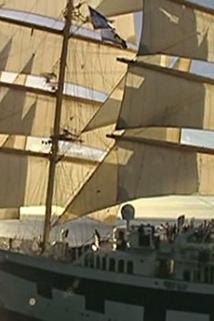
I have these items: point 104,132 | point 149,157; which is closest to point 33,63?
point 104,132

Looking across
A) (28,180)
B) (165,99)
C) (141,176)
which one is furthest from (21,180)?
(165,99)

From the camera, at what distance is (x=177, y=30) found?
37.4 meters

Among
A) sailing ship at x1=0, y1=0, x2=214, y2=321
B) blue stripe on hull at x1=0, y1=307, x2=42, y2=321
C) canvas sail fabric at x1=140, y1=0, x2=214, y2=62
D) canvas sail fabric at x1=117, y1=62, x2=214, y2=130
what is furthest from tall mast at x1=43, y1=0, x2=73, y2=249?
canvas sail fabric at x1=140, y1=0, x2=214, y2=62

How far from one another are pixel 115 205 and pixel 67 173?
5.41 meters

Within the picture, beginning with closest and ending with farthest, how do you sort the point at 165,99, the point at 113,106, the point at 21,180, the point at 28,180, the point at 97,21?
the point at 165,99, the point at 97,21, the point at 21,180, the point at 28,180, the point at 113,106

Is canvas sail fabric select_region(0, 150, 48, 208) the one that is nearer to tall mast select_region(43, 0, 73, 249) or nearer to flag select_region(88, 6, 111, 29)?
tall mast select_region(43, 0, 73, 249)

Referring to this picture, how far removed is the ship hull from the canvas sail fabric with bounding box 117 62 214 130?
742 cm

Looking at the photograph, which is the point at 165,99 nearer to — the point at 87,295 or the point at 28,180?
the point at 28,180

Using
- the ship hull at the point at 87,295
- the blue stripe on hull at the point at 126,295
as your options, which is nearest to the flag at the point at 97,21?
the ship hull at the point at 87,295

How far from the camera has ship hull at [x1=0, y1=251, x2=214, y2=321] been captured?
28.2 metres

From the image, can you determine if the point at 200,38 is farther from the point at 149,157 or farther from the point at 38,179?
the point at 38,179

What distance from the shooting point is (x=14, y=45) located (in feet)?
135

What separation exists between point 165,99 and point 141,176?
349 centimetres

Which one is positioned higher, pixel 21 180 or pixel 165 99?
pixel 165 99
